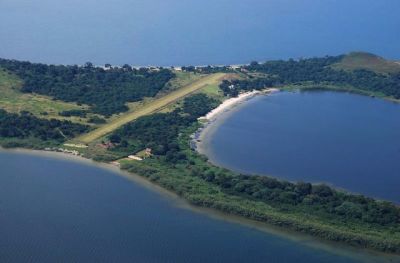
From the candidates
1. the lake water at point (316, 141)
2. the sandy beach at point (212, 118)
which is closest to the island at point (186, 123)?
the sandy beach at point (212, 118)

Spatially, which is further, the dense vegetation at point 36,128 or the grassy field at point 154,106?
the grassy field at point 154,106

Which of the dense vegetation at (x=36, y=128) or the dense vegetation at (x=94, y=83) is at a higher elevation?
the dense vegetation at (x=94, y=83)

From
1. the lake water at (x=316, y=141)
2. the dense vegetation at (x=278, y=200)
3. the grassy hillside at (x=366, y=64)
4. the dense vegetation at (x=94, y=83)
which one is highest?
the grassy hillside at (x=366, y=64)

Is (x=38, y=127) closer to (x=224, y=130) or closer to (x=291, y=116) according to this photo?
(x=224, y=130)

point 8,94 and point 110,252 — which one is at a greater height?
point 8,94

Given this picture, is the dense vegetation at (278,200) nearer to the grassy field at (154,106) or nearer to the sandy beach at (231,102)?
the grassy field at (154,106)

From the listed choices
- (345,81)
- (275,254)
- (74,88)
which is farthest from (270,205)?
(345,81)

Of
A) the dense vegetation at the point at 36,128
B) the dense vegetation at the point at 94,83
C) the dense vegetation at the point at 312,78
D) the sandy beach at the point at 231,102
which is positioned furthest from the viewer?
the dense vegetation at the point at 312,78

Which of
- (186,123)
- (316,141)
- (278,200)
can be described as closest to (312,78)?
(316,141)

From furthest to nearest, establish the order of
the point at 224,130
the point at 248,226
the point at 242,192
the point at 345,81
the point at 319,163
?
the point at 345,81
the point at 224,130
the point at 319,163
the point at 242,192
the point at 248,226
